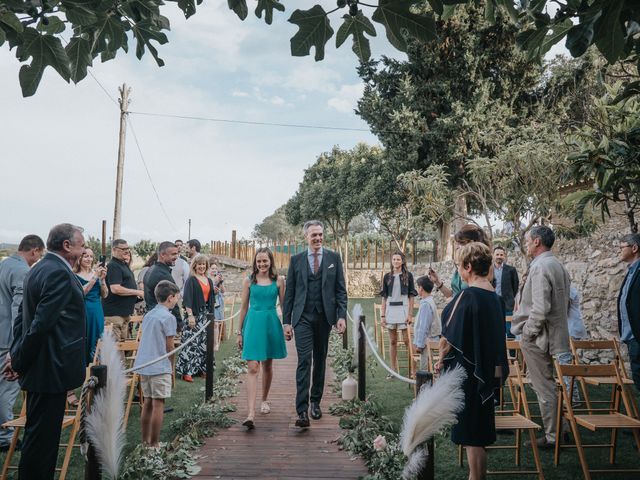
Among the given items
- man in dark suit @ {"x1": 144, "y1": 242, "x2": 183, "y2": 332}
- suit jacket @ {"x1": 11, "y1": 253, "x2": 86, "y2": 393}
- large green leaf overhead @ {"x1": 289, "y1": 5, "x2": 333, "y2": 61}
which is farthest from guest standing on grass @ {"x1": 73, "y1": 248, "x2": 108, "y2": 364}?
large green leaf overhead @ {"x1": 289, "y1": 5, "x2": 333, "y2": 61}

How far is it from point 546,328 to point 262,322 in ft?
10.2

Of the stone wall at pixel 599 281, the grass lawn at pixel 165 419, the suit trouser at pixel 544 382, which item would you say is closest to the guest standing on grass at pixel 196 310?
A: the grass lawn at pixel 165 419

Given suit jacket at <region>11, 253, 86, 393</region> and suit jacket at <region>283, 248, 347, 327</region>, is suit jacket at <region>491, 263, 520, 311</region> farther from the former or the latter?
suit jacket at <region>11, 253, 86, 393</region>

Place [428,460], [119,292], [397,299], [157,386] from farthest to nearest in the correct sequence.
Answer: [397,299] → [119,292] → [157,386] → [428,460]

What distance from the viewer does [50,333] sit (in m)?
3.77

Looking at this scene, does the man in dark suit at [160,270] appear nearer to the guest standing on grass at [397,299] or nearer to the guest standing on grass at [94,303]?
the guest standing on grass at [94,303]

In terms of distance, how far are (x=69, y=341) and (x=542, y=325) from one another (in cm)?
430

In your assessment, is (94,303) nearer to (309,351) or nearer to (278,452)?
(309,351)

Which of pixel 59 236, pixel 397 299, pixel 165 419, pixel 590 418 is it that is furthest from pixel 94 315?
pixel 590 418

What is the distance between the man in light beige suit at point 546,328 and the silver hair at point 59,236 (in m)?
4.29

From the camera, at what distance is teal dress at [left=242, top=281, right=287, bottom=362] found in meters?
6.09

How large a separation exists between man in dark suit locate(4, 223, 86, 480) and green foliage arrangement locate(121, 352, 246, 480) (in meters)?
0.72

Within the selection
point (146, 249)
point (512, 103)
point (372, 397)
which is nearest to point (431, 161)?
point (512, 103)

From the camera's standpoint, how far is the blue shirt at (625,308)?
17.1 feet
